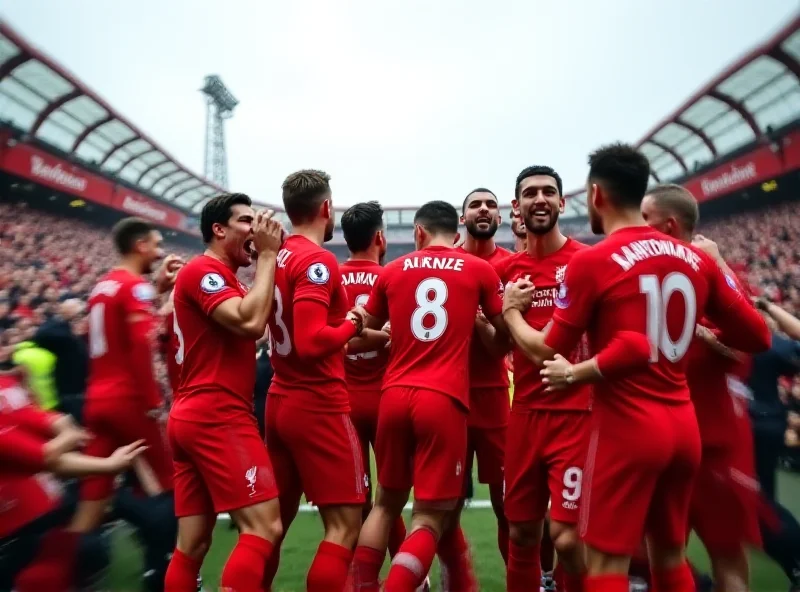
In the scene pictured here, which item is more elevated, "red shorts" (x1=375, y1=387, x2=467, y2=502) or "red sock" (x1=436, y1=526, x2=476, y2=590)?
"red shorts" (x1=375, y1=387, x2=467, y2=502)

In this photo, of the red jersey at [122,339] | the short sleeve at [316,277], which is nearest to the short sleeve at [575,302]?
the short sleeve at [316,277]

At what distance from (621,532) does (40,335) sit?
4.33 m

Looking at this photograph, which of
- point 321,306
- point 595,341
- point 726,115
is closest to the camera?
point 595,341

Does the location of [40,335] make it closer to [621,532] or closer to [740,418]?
[621,532]

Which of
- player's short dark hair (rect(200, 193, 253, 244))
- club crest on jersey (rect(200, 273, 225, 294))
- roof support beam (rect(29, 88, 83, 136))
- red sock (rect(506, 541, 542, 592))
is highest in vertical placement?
roof support beam (rect(29, 88, 83, 136))

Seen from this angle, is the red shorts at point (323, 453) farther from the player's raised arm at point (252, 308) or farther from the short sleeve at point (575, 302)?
the short sleeve at point (575, 302)

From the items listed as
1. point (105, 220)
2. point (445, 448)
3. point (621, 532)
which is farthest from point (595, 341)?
point (105, 220)

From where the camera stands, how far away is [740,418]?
3318 mm

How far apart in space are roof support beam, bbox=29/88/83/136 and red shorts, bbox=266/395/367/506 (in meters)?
17.4

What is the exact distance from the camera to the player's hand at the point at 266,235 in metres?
3.03

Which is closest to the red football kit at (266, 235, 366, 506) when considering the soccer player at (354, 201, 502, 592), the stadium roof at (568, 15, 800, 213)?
the soccer player at (354, 201, 502, 592)

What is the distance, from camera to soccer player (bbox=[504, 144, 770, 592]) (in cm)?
232

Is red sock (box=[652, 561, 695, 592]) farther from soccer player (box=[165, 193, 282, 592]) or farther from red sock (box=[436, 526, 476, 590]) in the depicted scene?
soccer player (box=[165, 193, 282, 592])

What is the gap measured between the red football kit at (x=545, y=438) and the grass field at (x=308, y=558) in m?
1.19
